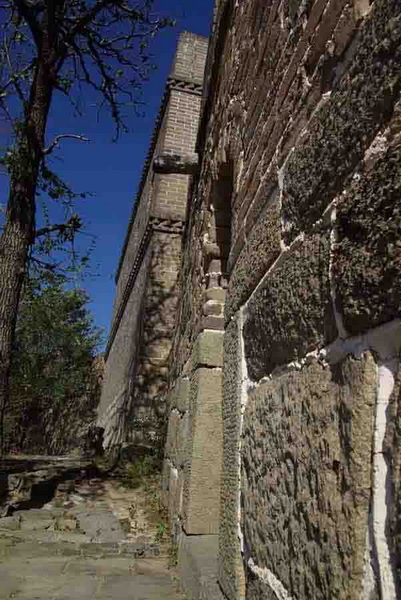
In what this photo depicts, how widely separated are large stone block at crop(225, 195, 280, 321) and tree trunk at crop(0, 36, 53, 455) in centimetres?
371

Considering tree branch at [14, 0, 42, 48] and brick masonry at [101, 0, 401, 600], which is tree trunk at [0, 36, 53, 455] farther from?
brick masonry at [101, 0, 401, 600]

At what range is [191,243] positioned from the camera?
4.48 meters

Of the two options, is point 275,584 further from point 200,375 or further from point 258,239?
point 200,375

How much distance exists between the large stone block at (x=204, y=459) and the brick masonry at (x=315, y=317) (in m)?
0.46

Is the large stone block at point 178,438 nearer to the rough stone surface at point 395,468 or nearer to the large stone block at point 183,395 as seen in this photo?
the large stone block at point 183,395

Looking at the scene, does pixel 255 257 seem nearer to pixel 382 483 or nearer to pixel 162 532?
pixel 382 483

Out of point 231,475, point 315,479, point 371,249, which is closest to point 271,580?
point 315,479

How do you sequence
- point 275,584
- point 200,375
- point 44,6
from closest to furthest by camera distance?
point 275,584 → point 200,375 → point 44,6

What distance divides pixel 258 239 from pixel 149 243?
746 centimetres

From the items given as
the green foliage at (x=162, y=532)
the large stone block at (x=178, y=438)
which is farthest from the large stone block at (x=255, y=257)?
the green foliage at (x=162, y=532)

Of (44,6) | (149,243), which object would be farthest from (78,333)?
(44,6)

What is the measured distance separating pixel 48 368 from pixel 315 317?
581 inches

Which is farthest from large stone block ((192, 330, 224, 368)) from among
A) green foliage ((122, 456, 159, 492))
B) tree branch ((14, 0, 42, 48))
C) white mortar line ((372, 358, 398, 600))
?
tree branch ((14, 0, 42, 48))

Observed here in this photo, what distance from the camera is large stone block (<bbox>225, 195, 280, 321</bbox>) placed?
1.53 metres
